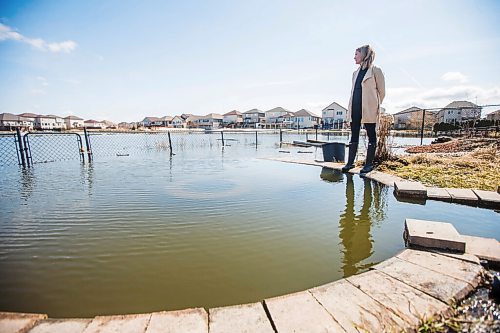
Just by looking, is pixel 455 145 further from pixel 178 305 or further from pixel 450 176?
pixel 178 305

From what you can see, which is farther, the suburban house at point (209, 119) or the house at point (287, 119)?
the suburban house at point (209, 119)

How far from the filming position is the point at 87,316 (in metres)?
1.44

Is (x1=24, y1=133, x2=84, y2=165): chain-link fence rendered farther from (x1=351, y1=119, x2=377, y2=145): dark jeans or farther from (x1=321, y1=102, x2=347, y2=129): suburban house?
(x1=321, y1=102, x2=347, y2=129): suburban house

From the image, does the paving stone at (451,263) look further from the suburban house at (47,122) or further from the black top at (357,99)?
the suburban house at (47,122)

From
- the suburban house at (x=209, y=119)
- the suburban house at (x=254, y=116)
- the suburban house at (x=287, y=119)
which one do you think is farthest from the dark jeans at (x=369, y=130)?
the suburban house at (x=209, y=119)

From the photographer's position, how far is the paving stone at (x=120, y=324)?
3.86ft

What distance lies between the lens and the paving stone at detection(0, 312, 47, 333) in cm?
120

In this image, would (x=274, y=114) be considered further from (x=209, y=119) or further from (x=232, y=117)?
(x=209, y=119)

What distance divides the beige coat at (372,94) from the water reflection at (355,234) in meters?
2.00

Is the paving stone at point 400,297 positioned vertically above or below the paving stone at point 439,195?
above

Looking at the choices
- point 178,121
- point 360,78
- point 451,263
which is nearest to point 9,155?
point 360,78

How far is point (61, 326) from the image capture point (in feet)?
4.03

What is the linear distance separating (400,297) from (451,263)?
631mm

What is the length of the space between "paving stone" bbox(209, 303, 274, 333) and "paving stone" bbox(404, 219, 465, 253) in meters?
1.43
